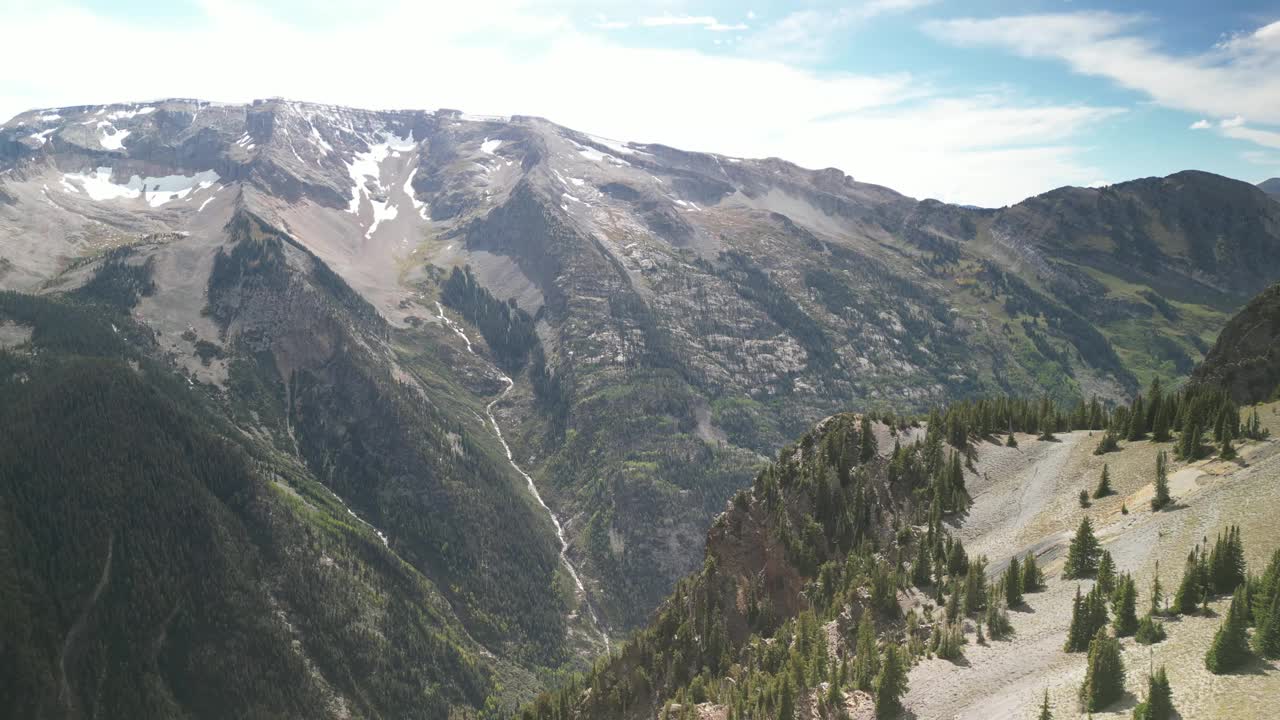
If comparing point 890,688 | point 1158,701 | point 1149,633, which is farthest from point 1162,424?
point 1158,701

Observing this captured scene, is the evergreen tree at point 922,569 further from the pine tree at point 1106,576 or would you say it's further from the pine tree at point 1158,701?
the pine tree at point 1158,701

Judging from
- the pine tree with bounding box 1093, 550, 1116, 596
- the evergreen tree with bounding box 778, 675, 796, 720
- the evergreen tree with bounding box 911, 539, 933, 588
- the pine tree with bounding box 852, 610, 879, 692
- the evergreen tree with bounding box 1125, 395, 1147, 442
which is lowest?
the evergreen tree with bounding box 778, 675, 796, 720

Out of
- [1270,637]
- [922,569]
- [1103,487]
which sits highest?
[1103,487]

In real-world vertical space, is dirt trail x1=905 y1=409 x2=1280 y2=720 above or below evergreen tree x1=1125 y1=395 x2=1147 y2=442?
below

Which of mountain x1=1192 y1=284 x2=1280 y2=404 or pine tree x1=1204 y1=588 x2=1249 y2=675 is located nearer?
pine tree x1=1204 y1=588 x2=1249 y2=675

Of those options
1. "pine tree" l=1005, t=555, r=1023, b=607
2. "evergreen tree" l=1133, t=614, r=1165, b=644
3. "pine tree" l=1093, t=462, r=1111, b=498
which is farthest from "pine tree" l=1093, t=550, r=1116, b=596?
Answer: "pine tree" l=1093, t=462, r=1111, b=498

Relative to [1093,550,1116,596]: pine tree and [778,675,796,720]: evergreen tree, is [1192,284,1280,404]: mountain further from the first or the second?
[778,675,796,720]: evergreen tree

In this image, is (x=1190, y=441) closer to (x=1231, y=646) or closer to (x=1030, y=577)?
(x=1030, y=577)
